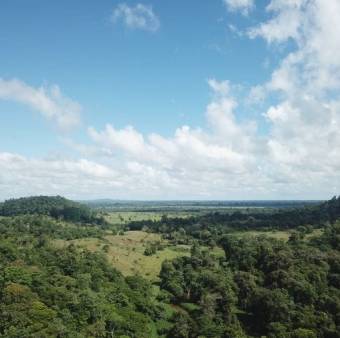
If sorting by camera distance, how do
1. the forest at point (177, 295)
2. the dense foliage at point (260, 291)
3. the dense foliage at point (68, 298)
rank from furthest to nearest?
the dense foliage at point (260, 291)
the forest at point (177, 295)
the dense foliage at point (68, 298)

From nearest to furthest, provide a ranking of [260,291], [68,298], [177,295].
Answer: [68,298] → [260,291] → [177,295]

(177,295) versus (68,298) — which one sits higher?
(68,298)

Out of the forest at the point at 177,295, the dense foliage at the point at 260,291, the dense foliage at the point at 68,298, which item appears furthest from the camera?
the dense foliage at the point at 260,291

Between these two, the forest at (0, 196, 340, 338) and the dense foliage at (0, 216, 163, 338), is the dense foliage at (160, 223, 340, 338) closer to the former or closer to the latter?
the forest at (0, 196, 340, 338)

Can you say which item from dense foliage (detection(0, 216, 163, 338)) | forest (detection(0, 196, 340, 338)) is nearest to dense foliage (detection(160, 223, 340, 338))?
forest (detection(0, 196, 340, 338))

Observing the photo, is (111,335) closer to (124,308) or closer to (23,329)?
(124,308)

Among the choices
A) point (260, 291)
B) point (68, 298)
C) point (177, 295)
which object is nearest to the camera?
point (68, 298)

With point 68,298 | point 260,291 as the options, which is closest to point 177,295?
point 260,291

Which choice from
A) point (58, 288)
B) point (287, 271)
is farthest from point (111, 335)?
point (287, 271)

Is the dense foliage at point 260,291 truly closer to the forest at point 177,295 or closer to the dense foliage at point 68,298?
the forest at point 177,295

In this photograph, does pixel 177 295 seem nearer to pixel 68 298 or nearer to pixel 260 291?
pixel 260 291

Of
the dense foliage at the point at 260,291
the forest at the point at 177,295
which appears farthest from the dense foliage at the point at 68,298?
the dense foliage at the point at 260,291
